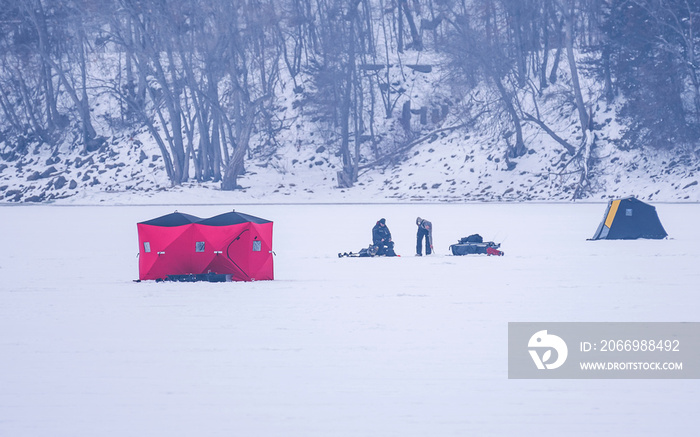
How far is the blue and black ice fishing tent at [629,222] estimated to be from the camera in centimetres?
2572

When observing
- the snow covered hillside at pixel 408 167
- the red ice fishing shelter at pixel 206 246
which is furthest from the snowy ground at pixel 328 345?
the snow covered hillside at pixel 408 167

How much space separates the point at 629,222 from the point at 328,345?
672 inches

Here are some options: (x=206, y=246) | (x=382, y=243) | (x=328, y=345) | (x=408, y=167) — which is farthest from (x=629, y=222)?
(x=408, y=167)

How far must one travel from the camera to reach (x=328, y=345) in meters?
10.7

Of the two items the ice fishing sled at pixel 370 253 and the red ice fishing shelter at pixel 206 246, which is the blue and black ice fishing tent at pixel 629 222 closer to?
the ice fishing sled at pixel 370 253

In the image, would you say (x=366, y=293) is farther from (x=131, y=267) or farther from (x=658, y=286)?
(x=131, y=267)

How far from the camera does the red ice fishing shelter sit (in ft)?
54.3

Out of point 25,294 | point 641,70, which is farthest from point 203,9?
point 25,294

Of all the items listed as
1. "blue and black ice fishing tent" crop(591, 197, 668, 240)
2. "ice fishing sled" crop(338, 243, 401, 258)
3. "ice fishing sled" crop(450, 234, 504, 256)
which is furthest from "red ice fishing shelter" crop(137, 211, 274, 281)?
"blue and black ice fishing tent" crop(591, 197, 668, 240)

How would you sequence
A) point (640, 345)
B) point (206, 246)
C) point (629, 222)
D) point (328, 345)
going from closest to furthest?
point (640, 345) → point (328, 345) → point (206, 246) → point (629, 222)

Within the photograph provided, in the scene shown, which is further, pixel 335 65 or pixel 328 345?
pixel 335 65

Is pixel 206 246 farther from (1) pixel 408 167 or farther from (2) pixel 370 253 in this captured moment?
(1) pixel 408 167

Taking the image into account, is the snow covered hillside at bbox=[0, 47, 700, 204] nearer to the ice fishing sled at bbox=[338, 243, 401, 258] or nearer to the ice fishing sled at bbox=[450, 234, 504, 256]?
the ice fishing sled at bbox=[450, 234, 504, 256]

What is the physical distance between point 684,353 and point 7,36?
6224cm
